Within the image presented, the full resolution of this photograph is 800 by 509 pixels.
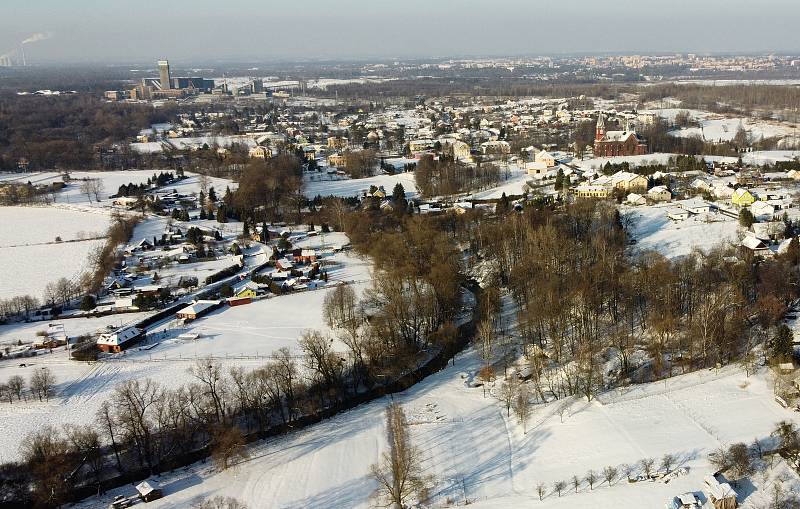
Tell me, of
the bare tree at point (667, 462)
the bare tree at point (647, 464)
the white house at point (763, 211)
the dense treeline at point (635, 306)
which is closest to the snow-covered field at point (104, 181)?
the dense treeline at point (635, 306)

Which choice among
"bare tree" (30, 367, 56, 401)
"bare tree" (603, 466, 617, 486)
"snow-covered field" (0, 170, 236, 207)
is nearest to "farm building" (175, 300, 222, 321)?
"bare tree" (30, 367, 56, 401)

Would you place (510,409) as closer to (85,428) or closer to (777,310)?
(777,310)

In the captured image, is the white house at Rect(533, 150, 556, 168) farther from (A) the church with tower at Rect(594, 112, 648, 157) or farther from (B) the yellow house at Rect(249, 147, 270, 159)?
(B) the yellow house at Rect(249, 147, 270, 159)

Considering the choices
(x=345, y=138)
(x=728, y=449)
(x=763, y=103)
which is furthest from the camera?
(x=763, y=103)

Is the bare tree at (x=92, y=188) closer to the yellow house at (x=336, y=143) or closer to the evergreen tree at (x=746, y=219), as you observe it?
the yellow house at (x=336, y=143)

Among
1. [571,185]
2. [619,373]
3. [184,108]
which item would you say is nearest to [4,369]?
[619,373]

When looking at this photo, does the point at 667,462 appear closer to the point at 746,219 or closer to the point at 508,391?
the point at 508,391
